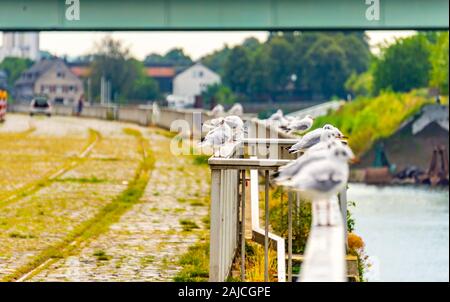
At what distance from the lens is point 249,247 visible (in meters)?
14.8

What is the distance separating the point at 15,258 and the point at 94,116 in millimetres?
71602

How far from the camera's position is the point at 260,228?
15016mm

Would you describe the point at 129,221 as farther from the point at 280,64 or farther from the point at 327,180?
the point at 280,64

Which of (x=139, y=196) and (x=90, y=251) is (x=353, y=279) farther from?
(x=139, y=196)

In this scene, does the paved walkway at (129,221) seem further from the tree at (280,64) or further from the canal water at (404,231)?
the tree at (280,64)

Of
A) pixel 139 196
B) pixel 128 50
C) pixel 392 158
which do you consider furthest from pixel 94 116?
A: pixel 128 50

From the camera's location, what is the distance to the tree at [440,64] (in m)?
102

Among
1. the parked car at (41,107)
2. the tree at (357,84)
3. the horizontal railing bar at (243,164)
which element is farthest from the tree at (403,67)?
Answer: the horizontal railing bar at (243,164)

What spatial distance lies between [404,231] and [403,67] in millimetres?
73464

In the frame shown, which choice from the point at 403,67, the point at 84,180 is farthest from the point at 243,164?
the point at 403,67

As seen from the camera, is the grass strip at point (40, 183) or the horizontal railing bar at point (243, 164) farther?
the grass strip at point (40, 183)

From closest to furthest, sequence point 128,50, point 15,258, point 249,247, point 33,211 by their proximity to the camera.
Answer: point 249,247
point 15,258
point 33,211
point 128,50

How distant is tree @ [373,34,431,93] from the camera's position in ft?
391

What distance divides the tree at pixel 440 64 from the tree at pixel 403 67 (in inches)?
121
